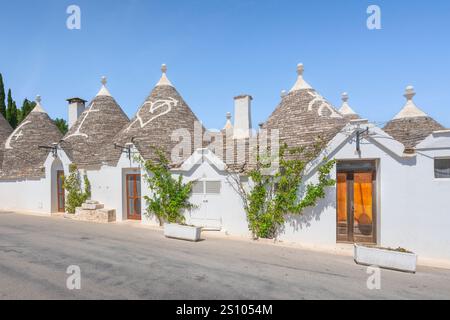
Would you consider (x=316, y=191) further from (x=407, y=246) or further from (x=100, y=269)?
(x=100, y=269)

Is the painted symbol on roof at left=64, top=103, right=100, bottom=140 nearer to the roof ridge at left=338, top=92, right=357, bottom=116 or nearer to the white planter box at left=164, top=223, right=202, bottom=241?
the white planter box at left=164, top=223, right=202, bottom=241

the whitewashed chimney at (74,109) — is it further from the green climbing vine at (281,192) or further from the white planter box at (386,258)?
the white planter box at (386,258)

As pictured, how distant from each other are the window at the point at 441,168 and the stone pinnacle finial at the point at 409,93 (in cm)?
738

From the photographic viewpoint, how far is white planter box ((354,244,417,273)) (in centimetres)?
697

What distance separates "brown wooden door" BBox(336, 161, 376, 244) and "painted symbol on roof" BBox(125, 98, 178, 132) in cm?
1029

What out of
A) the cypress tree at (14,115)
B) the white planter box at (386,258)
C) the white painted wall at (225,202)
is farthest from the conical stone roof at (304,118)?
the cypress tree at (14,115)

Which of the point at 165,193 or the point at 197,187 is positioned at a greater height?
the point at 197,187

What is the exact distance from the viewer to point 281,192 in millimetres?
9797

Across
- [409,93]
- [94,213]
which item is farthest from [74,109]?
[409,93]

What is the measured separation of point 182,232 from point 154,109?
853cm

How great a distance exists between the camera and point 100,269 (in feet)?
21.3

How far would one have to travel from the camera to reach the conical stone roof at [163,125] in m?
13.6

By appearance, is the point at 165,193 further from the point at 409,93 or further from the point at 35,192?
the point at 409,93

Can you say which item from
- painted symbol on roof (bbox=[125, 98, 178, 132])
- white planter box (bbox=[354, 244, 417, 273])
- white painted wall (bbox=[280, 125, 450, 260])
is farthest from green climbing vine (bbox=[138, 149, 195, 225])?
white planter box (bbox=[354, 244, 417, 273])
